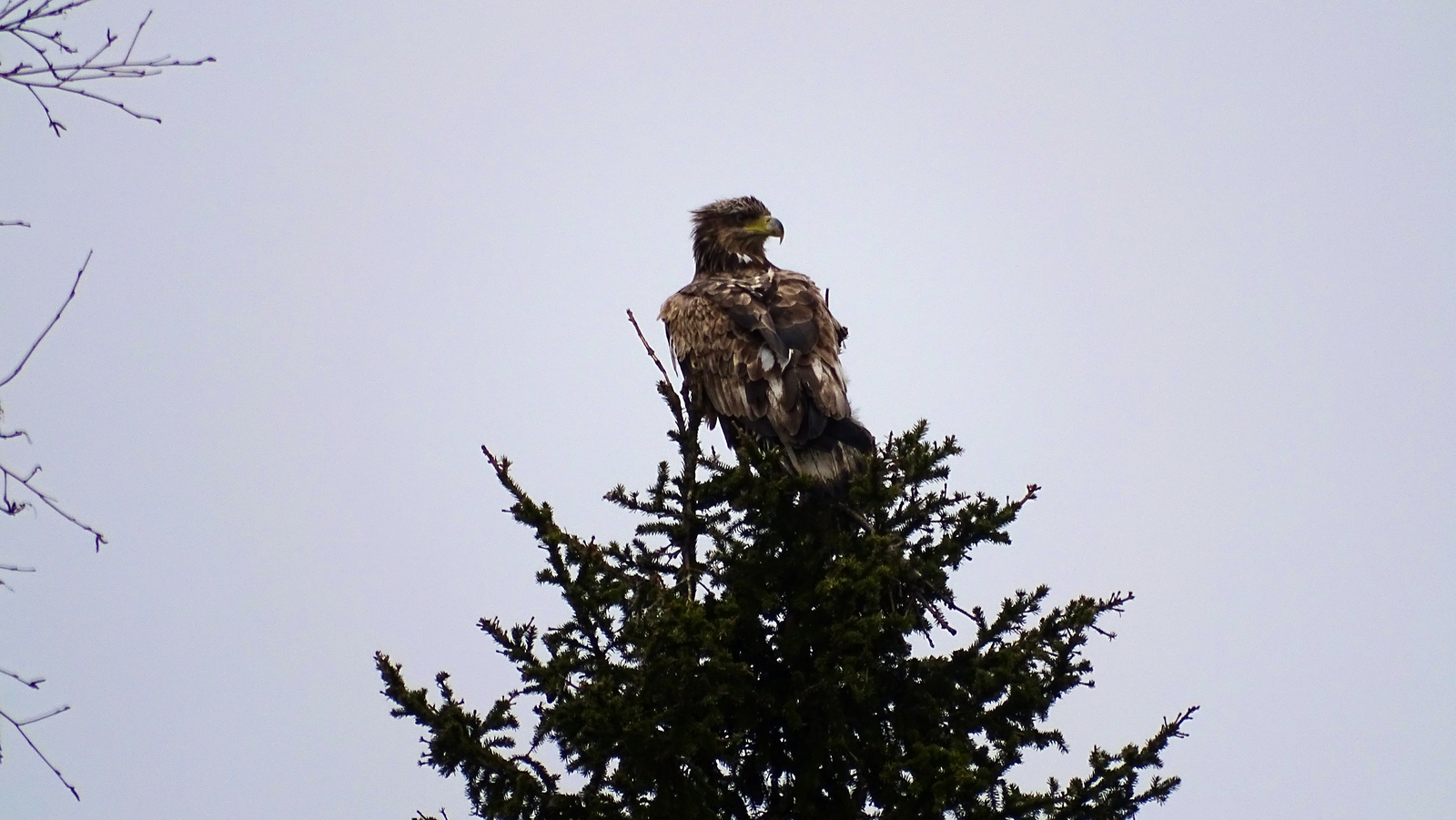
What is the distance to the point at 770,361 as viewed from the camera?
23.6 ft

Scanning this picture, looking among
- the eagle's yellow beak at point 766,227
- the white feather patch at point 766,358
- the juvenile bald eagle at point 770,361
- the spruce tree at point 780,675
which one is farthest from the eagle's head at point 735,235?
the spruce tree at point 780,675

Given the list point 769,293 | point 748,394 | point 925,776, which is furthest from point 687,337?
point 925,776

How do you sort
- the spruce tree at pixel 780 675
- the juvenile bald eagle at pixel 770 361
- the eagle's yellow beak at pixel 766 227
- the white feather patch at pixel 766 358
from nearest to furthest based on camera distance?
1. the spruce tree at pixel 780 675
2. the juvenile bald eagle at pixel 770 361
3. the white feather patch at pixel 766 358
4. the eagle's yellow beak at pixel 766 227

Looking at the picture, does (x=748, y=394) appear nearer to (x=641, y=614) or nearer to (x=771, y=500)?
(x=771, y=500)

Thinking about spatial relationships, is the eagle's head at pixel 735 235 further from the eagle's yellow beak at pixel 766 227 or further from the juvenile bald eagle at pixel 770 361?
the juvenile bald eagle at pixel 770 361

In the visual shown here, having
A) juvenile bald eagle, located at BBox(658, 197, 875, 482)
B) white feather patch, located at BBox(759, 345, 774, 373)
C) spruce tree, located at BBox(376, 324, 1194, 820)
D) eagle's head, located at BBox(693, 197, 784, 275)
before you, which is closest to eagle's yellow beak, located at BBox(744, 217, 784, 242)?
eagle's head, located at BBox(693, 197, 784, 275)

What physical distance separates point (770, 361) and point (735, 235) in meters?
2.69

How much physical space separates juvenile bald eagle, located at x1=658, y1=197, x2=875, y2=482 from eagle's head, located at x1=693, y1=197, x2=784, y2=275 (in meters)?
0.19

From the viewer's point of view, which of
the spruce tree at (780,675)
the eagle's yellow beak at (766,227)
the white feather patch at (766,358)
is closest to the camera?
the spruce tree at (780,675)

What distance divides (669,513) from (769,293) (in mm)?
3239

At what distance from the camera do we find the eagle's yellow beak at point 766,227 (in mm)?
9523

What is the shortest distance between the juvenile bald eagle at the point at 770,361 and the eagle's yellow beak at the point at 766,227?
0.95 feet

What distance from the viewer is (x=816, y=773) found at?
464cm

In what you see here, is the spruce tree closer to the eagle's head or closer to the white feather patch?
the white feather patch
